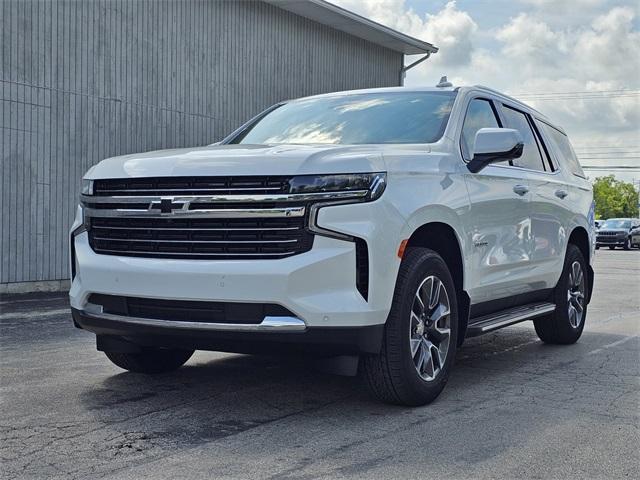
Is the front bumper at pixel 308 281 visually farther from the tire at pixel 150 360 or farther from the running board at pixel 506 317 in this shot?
the running board at pixel 506 317

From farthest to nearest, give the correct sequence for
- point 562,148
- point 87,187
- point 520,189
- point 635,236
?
point 635,236
point 562,148
point 520,189
point 87,187

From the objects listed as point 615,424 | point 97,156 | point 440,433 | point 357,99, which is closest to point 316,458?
point 440,433

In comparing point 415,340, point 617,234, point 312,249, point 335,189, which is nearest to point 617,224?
point 617,234

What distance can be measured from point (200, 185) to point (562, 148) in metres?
4.67

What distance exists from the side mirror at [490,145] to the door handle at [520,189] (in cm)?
66

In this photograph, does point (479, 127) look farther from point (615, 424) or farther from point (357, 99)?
point (615, 424)

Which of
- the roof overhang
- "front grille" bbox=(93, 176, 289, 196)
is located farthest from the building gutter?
"front grille" bbox=(93, 176, 289, 196)

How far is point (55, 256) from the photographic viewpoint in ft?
44.6

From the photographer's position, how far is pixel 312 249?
4570 millimetres

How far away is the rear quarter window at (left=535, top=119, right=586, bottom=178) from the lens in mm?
8000

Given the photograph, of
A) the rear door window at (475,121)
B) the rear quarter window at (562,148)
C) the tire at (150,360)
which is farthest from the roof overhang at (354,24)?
the tire at (150,360)

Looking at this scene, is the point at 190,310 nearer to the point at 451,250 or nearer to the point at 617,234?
the point at 451,250

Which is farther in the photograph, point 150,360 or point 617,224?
point 617,224

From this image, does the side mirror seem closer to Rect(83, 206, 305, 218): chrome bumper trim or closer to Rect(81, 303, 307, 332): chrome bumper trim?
Rect(83, 206, 305, 218): chrome bumper trim
